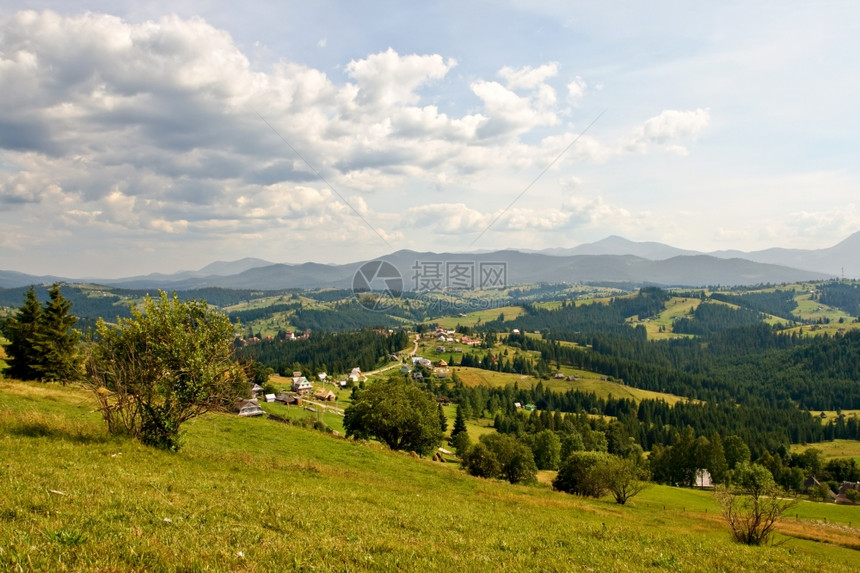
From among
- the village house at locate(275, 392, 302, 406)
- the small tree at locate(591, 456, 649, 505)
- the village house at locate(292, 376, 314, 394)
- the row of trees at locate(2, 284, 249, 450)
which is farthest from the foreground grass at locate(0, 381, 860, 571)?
the village house at locate(292, 376, 314, 394)

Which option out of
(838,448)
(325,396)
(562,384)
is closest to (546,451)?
(325,396)

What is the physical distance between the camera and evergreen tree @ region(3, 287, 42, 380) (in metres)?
45.0

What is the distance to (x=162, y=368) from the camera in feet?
68.7

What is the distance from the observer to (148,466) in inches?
726

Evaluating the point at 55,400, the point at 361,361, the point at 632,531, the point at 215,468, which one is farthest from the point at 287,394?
the point at 632,531

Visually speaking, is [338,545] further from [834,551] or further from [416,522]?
[834,551]

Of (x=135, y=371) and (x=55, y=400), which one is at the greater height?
(x=135, y=371)

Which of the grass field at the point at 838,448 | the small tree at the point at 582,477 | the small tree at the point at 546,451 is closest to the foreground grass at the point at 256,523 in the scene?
the small tree at the point at 582,477

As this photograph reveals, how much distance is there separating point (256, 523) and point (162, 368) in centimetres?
1260

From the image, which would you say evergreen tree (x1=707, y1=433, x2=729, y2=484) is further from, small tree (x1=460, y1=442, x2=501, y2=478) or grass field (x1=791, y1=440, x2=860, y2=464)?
small tree (x1=460, y1=442, x2=501, y2=478)

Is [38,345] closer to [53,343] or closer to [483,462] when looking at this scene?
[53,343]

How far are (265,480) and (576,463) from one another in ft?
173

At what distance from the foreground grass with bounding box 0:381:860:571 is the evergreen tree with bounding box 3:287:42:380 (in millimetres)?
30525

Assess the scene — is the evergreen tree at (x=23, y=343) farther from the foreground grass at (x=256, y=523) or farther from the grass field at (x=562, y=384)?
the grass field at (x=562, y=384)
